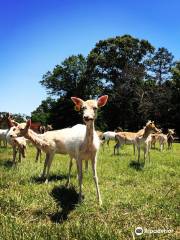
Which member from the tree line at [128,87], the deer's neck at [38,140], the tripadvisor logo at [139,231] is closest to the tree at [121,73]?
the tree line at [128,87]

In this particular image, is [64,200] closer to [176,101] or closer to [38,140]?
[38,140]

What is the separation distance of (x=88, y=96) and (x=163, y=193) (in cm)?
5528

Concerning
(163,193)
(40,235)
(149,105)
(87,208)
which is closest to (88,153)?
(87,208)

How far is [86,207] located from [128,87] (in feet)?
167

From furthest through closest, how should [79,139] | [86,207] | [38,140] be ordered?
[38,140], [79,139], [86,207]

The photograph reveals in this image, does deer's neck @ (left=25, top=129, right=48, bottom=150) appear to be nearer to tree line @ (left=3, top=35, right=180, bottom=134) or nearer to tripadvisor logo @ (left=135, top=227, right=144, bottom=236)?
tripadvisor logo @ (left=135, top=227, right=144, bottom=236)

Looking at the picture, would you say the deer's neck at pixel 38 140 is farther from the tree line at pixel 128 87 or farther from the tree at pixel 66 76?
the tree at pixel 66 76

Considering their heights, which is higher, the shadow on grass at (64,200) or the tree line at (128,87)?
the tree line at (128,87)

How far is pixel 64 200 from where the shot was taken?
9.27 meters

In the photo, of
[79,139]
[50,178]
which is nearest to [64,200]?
[79,139]

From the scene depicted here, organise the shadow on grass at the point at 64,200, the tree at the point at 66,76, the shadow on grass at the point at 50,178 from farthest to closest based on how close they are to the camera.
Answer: the tree at the point at 66,76 → the shadow on grass at the point at 50,178 → the shadow on grass at the point at 64,200

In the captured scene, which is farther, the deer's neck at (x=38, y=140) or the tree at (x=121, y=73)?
the tree at (x=121, y=73)

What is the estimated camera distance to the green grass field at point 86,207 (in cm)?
693

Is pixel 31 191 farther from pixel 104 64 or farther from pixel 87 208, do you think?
pixel 104 64
